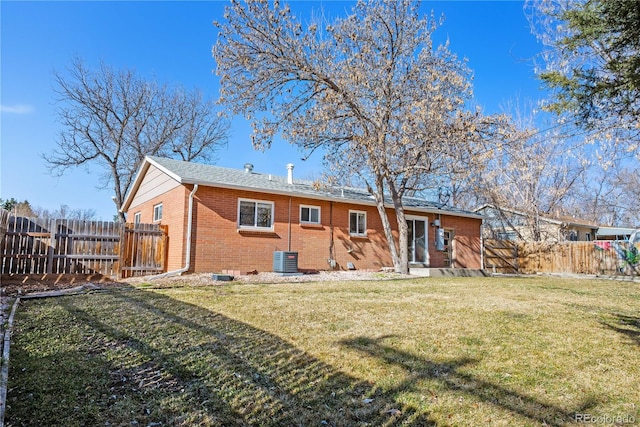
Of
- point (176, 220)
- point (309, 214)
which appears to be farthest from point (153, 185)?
point (309, 214)

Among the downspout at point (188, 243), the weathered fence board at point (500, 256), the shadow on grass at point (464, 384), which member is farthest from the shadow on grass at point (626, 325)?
the weathered fence board at point (500, 256)

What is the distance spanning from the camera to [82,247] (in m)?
11.0

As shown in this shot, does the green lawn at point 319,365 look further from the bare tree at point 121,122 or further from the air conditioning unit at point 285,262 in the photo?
the bare tree at point 121,122

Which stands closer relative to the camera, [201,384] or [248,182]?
[201,384]

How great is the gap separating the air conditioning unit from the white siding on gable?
4228 millimetres

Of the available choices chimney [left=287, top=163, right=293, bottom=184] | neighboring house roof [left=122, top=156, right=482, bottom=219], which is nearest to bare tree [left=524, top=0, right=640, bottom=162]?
neighboring house roof [left=122, top=156, right=482, bottom=219]

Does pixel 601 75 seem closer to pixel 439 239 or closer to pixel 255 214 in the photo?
pixel 255 214

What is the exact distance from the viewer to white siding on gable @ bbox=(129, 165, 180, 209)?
1320cm

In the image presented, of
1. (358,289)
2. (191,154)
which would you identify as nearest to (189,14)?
(358,289)

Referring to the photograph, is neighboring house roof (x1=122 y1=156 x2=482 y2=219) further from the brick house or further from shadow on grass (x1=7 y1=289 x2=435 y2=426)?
shadow on grass (x1=7 y1=289 x2=435 y2=426)

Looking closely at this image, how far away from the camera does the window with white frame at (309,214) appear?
45.7ft

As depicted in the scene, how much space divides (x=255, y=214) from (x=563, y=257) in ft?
50.5

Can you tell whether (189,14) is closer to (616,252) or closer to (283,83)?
(283,83)

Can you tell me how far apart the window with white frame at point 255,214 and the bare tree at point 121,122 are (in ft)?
47.5
